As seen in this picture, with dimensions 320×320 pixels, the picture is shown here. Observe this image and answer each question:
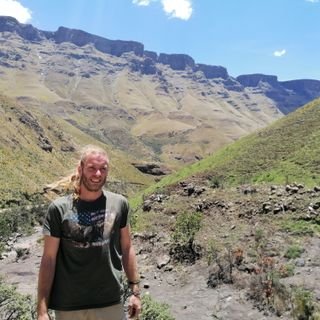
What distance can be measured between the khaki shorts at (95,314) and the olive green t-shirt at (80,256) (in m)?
0.06

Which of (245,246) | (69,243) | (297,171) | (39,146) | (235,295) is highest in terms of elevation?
(39,146)

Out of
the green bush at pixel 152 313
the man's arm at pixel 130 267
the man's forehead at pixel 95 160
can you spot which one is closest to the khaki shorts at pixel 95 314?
the man's arm at pixel 130 267

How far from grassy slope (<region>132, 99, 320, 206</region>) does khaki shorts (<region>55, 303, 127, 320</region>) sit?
26864 millimetres

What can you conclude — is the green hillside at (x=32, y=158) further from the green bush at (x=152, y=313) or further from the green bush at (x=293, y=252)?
the green bush at (x=152, y=313)

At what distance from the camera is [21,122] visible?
98188mm

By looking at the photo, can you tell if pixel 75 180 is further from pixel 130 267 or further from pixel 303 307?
pixel 303 307

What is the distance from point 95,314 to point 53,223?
1002 mm

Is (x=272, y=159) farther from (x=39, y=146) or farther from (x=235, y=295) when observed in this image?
(x=39, y=146)

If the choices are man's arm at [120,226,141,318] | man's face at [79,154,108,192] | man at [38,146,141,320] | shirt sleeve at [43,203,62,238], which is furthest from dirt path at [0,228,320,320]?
shirt sleeve at [43,203,62,238]

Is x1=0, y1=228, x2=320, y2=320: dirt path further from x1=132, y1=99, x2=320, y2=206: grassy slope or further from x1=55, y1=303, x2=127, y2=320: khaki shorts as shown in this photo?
x1=55, y1=303, x2=127, y2=320: khaki shorts

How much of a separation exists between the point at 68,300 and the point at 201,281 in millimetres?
17125

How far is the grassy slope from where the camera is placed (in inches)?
1324

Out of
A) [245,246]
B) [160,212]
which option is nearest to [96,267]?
[245,246]

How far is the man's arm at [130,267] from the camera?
5.34 m
